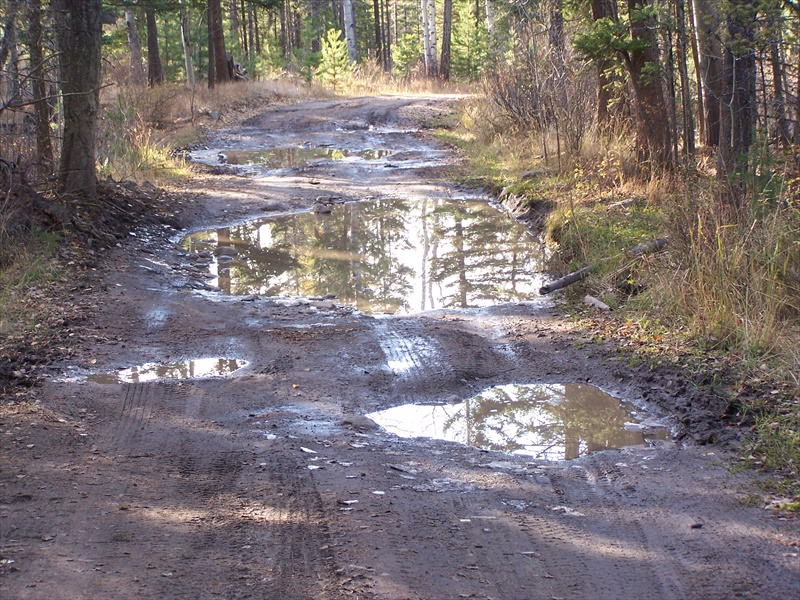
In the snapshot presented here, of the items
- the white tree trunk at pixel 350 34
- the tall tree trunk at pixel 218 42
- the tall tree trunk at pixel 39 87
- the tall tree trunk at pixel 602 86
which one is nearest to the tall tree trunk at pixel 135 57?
the tall tree trunk at pixel 218 42

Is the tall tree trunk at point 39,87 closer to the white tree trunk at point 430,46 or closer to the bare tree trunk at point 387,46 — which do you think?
the white tree trunk at point 430,46

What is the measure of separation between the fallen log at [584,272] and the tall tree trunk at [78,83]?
558cm

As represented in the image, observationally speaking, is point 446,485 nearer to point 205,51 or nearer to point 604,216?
point 604,216

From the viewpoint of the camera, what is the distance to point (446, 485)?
4133 millimetres

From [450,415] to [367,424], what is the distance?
0.60m

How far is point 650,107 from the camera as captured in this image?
1027 centimetres

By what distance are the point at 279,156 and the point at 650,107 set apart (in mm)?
9816

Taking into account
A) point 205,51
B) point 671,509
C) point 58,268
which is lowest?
point 671,509

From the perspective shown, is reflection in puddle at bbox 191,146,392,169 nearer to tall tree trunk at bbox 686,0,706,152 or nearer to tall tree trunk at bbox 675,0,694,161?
tall tree trunk at bbox 686,0,706,152

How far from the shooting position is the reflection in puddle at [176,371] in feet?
18.6

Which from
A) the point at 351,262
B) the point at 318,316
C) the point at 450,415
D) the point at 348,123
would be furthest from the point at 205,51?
the point at 450,415

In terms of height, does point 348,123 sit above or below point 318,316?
above

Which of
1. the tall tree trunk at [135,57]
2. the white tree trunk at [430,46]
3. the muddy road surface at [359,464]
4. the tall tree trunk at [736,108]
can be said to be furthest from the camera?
the white tree trunk at [430,46]

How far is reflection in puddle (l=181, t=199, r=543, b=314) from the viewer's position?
834cm
